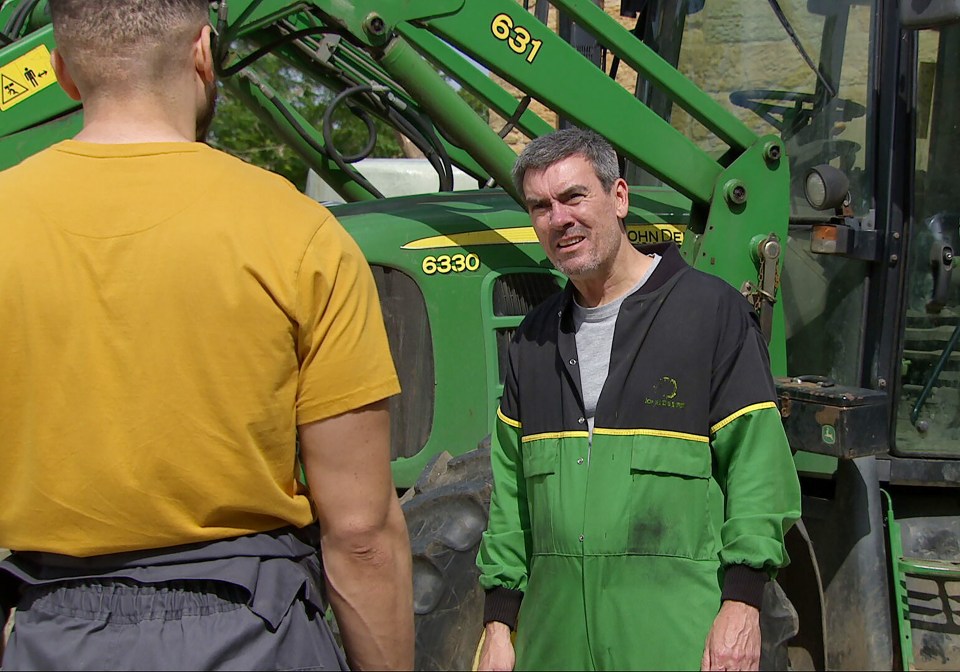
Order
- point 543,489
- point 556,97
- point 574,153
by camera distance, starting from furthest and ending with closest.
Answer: point 556,97, point 574,153, point 543,489

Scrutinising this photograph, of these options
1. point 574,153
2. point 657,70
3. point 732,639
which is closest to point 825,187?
point 657,70

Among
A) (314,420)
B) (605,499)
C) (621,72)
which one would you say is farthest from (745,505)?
(621,72)

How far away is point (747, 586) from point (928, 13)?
6.16 feet

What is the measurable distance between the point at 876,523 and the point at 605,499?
5.68 ft

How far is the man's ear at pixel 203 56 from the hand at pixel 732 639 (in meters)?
1.36

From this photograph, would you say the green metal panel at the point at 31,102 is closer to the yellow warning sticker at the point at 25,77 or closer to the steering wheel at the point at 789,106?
the yellow warning sticker at the point at 25,77

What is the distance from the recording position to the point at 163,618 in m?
1.54

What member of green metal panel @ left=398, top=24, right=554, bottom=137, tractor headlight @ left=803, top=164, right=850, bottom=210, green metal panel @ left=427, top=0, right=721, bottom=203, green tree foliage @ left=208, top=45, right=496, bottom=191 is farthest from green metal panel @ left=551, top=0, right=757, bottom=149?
green tree foliage @ left=208, top=45, right=496, bottom=191

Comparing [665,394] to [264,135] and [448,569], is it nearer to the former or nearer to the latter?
[448,569]

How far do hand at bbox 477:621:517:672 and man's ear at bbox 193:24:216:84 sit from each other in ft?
4.33

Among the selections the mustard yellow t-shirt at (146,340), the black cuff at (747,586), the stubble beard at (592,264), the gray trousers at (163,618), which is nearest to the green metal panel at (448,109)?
the stubble beard at (592,264)

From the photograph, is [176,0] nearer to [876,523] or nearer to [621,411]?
[621,411]

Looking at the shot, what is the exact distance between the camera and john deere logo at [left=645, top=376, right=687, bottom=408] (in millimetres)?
2236

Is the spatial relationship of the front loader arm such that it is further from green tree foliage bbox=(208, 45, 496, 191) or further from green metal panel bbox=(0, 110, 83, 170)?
green tree foliage bbox=(208, 45, 496, 191)
